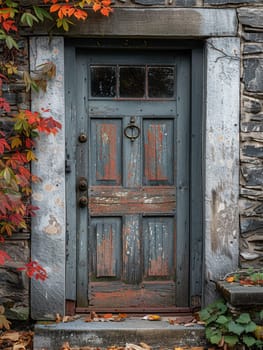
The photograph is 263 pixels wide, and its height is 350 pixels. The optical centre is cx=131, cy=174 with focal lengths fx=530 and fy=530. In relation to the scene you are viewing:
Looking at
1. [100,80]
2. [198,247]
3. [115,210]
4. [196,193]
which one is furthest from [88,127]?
[198,247]

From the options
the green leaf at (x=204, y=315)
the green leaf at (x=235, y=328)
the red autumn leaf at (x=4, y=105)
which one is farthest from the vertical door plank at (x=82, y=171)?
the green leaf at (x=235, y=328)

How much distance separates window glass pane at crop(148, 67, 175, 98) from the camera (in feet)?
13.2

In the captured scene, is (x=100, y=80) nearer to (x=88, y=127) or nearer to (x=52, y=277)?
(x=88, y=127)

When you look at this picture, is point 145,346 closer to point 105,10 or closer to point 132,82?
point 132,82

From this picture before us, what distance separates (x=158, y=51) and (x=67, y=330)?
2131 mm

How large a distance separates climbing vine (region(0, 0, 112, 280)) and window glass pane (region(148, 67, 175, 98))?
573 mm

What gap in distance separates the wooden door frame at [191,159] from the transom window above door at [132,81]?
16cm

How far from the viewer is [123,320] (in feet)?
12.6

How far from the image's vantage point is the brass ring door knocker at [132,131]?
4000 millimetres

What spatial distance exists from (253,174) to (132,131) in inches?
37.5

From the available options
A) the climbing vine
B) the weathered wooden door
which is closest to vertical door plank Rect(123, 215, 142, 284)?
the weathered wooden door

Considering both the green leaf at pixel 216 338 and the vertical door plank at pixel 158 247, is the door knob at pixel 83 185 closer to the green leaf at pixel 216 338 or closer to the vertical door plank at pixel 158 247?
the vertical door plank at pixel 158 247

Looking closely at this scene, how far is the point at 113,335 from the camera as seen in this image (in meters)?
3.65

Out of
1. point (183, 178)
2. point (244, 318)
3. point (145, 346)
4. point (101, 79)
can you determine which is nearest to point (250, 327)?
point (244, 318)
